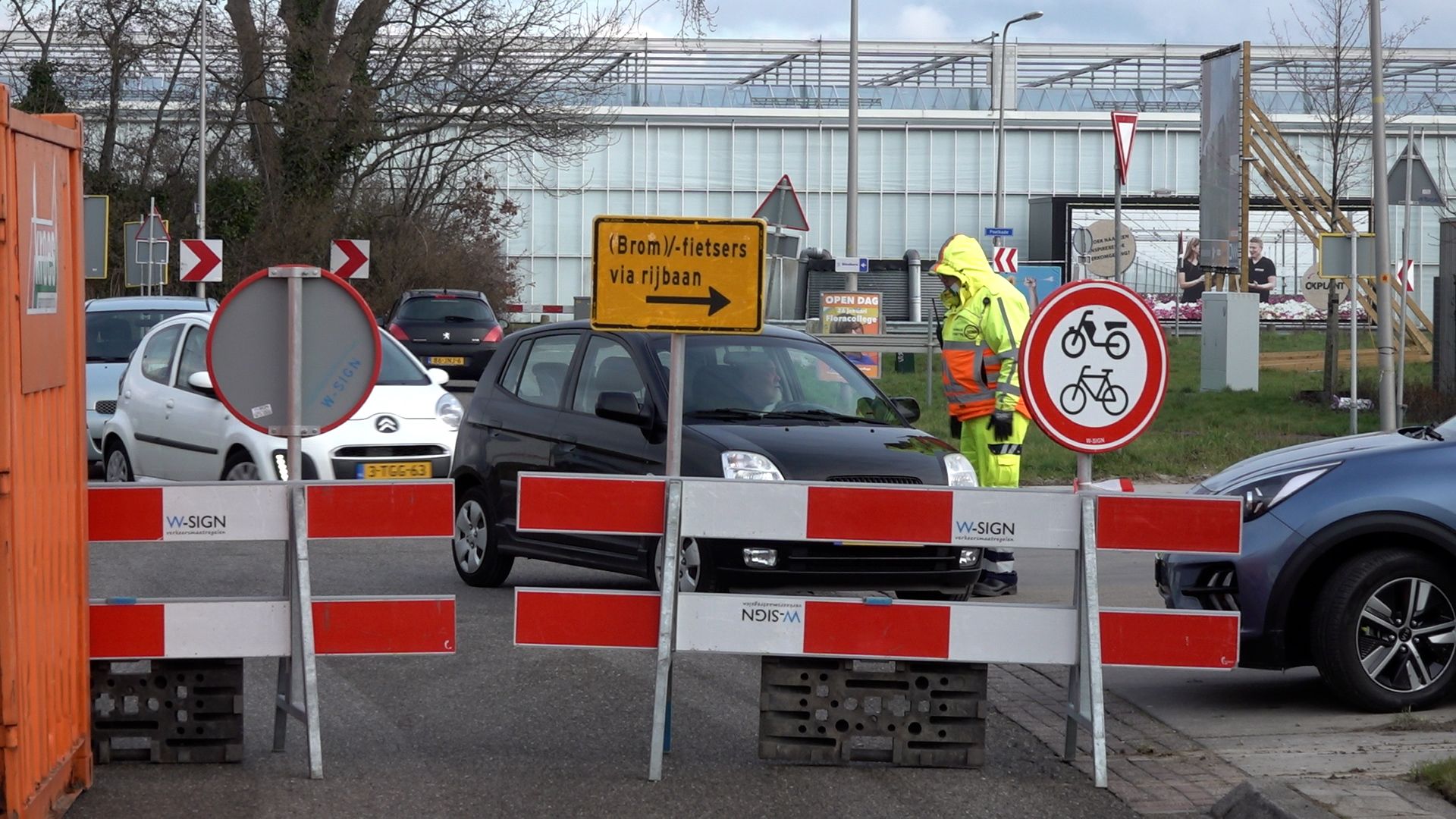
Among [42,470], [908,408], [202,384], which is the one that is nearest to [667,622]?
[42,470]

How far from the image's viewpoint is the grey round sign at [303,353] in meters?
6.52

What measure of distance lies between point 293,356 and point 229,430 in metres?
6.68

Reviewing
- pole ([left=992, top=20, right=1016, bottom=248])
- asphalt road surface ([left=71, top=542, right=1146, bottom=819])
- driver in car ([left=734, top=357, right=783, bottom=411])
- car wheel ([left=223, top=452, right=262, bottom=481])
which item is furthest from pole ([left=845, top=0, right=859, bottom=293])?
asphalt road surface ([left=71, top=542, right=1146, bottom=819])

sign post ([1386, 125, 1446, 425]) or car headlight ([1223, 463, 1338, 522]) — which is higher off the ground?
sign post ([1386, 125, 1446, 425])

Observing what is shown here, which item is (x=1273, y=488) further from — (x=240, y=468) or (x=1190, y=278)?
(x=1190, y=278)

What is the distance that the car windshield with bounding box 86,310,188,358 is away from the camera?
17844 mm

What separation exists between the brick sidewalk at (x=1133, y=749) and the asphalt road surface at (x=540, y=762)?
123 millimetres

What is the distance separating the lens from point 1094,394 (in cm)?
646

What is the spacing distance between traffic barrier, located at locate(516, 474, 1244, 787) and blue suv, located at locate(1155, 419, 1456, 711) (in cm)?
102

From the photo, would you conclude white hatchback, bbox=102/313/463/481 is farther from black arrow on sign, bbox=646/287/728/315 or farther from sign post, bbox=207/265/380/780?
black arrow on sign, bbox=646/287/728/315

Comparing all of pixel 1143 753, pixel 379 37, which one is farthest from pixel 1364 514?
pixel 379 37

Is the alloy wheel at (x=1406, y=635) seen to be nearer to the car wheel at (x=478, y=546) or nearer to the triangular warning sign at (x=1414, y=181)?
the car wheel at (x=478, y=546)

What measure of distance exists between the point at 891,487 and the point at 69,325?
2.81 meters

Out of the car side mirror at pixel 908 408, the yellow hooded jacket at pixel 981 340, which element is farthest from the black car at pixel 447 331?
the car side mirror at pixel 908 408
